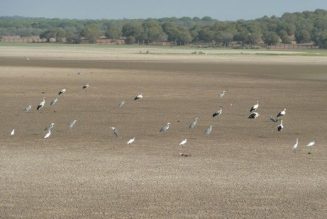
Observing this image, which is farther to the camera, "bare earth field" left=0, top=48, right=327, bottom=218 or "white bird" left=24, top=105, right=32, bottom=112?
"white bird" left=24, top=105, right=32, bottom=112

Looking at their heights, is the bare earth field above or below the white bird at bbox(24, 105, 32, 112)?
above

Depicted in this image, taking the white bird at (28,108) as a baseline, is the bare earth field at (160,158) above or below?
above

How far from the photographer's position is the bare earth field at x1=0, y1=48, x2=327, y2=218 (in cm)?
1410

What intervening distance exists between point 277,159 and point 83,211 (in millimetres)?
6456

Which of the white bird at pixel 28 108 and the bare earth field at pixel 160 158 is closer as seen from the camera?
the bare earth field at pixel 160 158

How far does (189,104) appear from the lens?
108 feet

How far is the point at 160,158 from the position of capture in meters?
19.0

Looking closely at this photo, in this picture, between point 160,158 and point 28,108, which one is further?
point 28,108

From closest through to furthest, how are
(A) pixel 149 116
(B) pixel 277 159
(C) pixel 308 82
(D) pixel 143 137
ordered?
(B) pixel 277 159 < (D) pixel 143 137 < (A) pixel 149 116 < (C) pixel 308 82

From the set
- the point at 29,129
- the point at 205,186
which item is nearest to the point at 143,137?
the point at 29,129

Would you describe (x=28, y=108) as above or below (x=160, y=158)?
below

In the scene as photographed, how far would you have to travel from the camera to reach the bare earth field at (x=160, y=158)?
1410 centimetres

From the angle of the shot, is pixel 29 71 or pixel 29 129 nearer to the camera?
pixel 29 129

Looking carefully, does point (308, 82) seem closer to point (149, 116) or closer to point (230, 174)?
point (149, 116)
